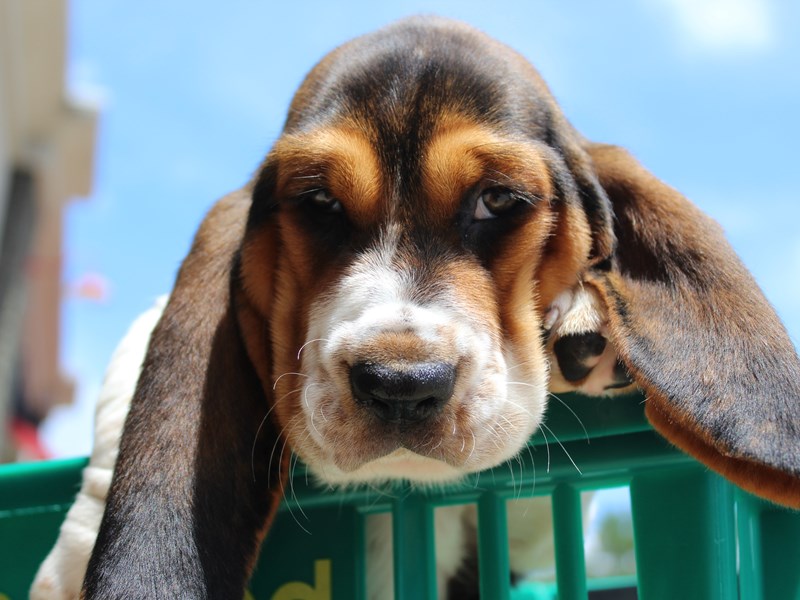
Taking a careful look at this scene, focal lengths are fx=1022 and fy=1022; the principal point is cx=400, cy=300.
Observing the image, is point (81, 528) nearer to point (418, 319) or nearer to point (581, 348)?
point (418, 319)

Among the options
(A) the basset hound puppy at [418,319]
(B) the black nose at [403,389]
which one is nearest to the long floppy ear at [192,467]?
(A) the basset hound puppy at [418,319]

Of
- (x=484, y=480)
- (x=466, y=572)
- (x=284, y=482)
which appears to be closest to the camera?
(x=484, y=480)

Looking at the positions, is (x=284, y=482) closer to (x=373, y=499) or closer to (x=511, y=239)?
(x=373, y=499)

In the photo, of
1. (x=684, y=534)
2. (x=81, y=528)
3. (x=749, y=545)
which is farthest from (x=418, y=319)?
(x=81, y=528)

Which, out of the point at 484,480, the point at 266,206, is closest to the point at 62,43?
A: the point at 266,206

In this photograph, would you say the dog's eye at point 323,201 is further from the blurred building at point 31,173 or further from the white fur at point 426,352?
the blurred building at point 31,173

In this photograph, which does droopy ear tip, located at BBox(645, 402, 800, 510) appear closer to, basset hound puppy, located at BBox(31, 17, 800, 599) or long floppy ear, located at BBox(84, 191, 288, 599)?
basset hound puppy, located at BBox(31, 17, 800, 599)

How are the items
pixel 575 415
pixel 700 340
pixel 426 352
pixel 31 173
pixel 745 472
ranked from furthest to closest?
pixel 31 173 → pixel 700 340 → pixel 575 415 → pixel 426 352 → pixel 745 472
